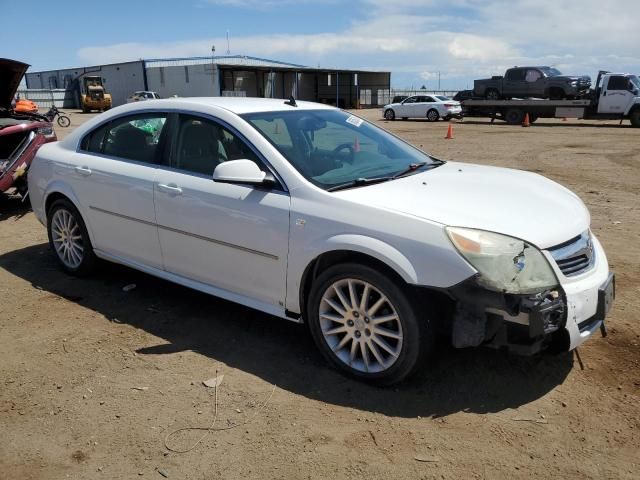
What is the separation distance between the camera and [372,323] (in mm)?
3203

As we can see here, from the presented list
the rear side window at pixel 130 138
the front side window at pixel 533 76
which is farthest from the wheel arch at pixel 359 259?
the front side window at pixel 533 76

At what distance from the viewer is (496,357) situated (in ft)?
11.8

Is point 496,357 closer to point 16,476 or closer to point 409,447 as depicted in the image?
point 409,447

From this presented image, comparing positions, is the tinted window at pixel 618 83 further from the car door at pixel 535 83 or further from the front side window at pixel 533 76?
the front side window at pixel 533 76

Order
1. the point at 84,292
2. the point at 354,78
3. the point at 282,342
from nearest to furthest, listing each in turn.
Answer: the point at 282,342
the point at 84,292
the point at 354,78

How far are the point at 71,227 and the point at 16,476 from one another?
9.58 ft

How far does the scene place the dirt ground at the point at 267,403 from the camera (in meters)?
2.66

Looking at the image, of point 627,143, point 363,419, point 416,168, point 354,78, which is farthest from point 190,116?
point 354,78

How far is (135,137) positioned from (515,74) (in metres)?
26.8

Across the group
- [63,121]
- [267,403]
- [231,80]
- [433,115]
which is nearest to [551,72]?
[433,115]

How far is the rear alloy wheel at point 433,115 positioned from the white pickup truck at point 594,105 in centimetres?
314

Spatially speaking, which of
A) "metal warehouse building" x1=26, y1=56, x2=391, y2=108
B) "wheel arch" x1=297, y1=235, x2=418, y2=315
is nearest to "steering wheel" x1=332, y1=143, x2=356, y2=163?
"wheel arch" x1=297, y1=235, x2=418, y2=315

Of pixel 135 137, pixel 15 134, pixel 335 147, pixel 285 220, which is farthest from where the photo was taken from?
pixel 15 134

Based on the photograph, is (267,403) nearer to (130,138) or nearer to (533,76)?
(130,138)
